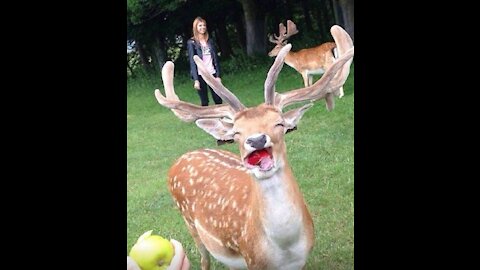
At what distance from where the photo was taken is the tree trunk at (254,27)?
1.61m

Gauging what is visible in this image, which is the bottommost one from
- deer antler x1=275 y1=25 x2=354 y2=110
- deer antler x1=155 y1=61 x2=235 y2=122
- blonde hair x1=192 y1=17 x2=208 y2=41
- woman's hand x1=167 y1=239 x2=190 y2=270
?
woman's hand x1=167 y1=239 x2=190 y2=270

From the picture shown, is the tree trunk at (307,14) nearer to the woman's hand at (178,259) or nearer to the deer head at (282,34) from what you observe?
the deer head at (282,34)

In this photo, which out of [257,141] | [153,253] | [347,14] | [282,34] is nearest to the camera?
[257,141]

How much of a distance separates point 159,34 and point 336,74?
462 millimetres

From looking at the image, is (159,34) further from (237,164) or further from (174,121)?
(237,164)

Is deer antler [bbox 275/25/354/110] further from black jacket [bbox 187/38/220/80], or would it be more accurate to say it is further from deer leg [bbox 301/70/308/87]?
black jacket [bbox 187/38/220/80]

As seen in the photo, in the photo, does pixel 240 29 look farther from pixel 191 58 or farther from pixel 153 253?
pixel 153 253

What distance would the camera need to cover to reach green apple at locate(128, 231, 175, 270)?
1.42m

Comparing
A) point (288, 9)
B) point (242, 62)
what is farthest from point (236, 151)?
point (288, 9)

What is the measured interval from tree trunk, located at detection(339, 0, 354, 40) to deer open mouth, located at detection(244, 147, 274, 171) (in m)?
0.39

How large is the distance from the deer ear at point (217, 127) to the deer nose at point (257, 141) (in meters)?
0.08

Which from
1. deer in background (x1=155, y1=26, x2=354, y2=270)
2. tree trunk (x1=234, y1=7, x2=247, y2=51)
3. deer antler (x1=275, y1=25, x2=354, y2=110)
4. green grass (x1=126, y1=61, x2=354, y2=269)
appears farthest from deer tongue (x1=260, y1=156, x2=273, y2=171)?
tree trunk (x1=234, y1=7, x2=247, y2=51)

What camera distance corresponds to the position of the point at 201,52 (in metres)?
1.51

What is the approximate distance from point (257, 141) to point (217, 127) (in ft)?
0.39
